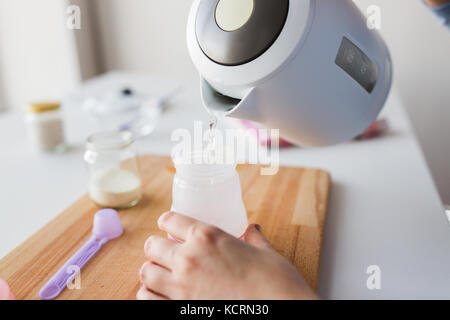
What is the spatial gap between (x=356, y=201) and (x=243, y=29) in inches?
16.5

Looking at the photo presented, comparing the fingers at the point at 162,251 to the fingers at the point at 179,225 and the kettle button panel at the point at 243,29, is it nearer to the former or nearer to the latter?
the fingers at the point at 179,225

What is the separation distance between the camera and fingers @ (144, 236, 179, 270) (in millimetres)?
523

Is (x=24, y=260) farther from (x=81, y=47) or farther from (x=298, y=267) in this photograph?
(x=81, y=47)

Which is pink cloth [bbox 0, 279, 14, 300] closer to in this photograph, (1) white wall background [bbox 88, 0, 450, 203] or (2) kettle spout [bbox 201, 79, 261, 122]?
(2) kettle spout [bbox 201, 79, 261, 122]

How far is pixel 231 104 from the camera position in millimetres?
619

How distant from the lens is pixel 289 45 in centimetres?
52

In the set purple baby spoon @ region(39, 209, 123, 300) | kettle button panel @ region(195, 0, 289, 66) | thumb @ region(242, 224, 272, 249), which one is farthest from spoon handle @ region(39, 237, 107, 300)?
kettle button panel @ region(195, 0, 289, 66)

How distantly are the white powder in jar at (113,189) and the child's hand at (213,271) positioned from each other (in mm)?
227

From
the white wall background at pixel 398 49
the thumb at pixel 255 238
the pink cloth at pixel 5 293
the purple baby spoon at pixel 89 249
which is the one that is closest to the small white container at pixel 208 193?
the thumb at pixel 255 238

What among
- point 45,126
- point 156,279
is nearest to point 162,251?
point 156,279

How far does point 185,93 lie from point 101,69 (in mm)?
1244

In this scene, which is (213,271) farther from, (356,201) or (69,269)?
(356,201)

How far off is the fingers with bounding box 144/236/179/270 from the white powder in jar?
0.22 metres
